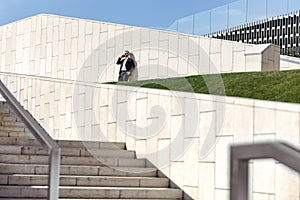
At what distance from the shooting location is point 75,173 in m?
7.41

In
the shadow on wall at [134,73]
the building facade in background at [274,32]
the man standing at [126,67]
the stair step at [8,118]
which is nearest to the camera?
the stair step at [8,118]

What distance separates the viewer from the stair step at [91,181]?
6.82 meters

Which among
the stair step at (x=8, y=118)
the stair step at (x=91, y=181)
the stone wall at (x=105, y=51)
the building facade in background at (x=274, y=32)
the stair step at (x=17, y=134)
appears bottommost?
the stair step at (x=91, y=181)

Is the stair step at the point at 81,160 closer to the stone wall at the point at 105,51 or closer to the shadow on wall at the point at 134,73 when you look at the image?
the stone wall at the point at 105,51

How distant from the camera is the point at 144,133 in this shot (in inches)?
333

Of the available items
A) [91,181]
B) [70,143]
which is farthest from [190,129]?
[70,143]

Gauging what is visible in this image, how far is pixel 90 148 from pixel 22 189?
5.91ft

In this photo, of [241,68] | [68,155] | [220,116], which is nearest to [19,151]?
[68,155]

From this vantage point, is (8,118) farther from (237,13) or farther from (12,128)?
(237,13)

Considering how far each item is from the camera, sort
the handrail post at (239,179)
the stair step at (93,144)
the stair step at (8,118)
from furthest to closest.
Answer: the stair step at (93,144) → the stair step at (8,118) → the handrail post at (239,179)

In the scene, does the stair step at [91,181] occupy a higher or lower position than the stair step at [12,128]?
lower

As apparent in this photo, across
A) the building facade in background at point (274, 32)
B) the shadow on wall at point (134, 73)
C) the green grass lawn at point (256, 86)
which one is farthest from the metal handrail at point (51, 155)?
the building facade in background at point (274, 32)

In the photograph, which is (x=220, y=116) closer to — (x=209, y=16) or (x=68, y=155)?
(x=68, y=155)

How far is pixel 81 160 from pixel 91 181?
22.2 inches
